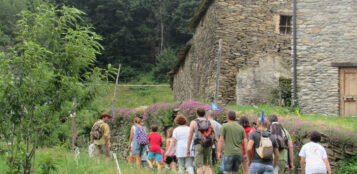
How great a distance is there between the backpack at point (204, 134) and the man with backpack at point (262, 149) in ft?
3.29

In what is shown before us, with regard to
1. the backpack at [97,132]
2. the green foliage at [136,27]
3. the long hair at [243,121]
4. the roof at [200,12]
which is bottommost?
the backpack at [97,132]

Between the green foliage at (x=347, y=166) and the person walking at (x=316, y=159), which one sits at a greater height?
the person walking at (x=316, y=159)

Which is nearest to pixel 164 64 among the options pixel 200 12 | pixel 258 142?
pixel 200 12

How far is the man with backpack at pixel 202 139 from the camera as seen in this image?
7.34m

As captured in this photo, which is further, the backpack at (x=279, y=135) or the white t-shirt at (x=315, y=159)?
the backpack at (x=279, y=135)

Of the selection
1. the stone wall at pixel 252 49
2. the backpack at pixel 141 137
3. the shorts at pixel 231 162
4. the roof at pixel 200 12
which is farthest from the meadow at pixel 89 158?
the roof at pixel 200 12

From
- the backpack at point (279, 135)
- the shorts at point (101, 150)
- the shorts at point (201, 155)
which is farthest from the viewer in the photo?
the shorts at point (101, 150)

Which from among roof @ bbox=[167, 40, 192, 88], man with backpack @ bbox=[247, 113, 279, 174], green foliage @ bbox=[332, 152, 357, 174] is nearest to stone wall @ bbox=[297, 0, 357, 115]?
green foliage @ bbox=[332, 152, 357, 174]

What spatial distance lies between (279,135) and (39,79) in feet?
13.7

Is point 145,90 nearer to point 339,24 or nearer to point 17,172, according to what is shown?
point 339,24

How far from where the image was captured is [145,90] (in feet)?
130

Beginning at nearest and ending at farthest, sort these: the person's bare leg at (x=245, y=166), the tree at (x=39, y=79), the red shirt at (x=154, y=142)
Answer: the tree at (x=39, y=79), the person's bare leg at (x=245, y=166), the red shirt at (x=154, y=142)

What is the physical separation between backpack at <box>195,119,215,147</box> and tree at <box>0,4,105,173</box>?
6.87 feet

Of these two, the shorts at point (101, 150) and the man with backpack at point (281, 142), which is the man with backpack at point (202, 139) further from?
the shorts at point (101, 150)
